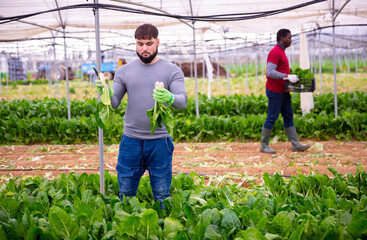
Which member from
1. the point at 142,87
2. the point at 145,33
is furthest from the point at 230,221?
the point at 145,33

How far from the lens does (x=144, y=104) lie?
3158mm

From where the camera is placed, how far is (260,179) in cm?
514

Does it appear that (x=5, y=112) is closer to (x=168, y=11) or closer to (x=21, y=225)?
(x=168, y=11)

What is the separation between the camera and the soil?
554 centimetres

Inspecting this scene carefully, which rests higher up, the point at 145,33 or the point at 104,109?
the point at 145,33

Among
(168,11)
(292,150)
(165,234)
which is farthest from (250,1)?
(165,234)

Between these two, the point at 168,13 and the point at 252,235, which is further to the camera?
the point at 168,13

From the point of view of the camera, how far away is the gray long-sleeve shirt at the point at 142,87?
3.14 m

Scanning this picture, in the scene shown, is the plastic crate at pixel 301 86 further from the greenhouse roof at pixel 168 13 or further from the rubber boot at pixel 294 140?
the greenhouse roof at pixel 168 13

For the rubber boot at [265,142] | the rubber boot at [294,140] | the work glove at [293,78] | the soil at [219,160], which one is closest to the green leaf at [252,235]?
the soil at [219,160]

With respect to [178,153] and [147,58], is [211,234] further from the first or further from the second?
[178,153]

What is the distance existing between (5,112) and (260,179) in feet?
23.7

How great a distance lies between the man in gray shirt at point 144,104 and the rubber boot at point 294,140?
11.8ft

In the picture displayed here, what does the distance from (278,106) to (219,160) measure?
1.22m
